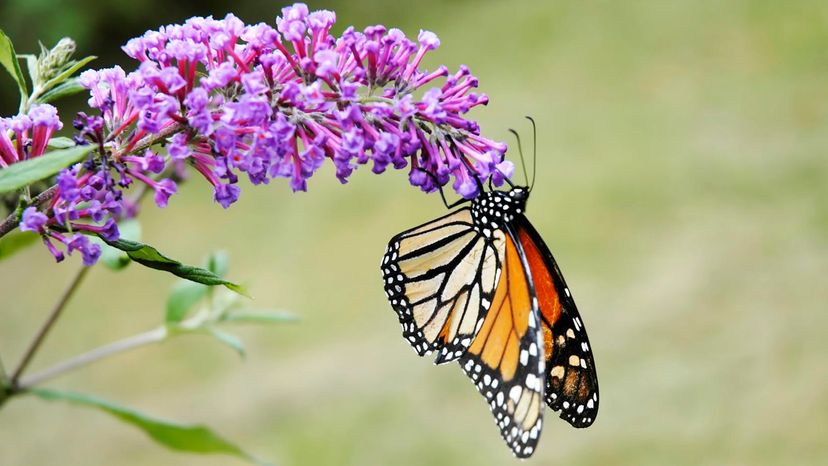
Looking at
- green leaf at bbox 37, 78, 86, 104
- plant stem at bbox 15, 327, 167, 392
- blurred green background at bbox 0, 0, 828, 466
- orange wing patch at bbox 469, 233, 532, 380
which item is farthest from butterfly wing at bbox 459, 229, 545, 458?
blurred green background at bbox 0, 0, 828, 466

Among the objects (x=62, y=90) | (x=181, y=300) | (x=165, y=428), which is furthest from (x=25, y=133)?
(x=181, y=300)

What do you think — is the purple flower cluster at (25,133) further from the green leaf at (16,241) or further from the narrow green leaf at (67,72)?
the green leaf at (16,241)

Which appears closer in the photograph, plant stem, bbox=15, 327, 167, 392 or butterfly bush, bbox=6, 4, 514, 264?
butterfly bush, bbox=6, 4, 514, 264

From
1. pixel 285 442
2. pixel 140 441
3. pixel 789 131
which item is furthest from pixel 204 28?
pixel 789 131

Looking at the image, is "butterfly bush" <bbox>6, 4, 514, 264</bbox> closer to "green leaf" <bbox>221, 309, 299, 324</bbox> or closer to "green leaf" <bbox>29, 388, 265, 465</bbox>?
"green leaf" <bbox>29, 388, 265, 465</bbox>

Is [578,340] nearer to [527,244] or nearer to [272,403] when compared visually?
[527,244]

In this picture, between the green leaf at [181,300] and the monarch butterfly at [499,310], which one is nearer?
the monarch butterfly at [499,310]

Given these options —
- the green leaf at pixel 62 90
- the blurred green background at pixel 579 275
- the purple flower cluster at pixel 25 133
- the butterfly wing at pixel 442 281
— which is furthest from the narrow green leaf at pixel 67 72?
the blurred green background at pixel 579 275
